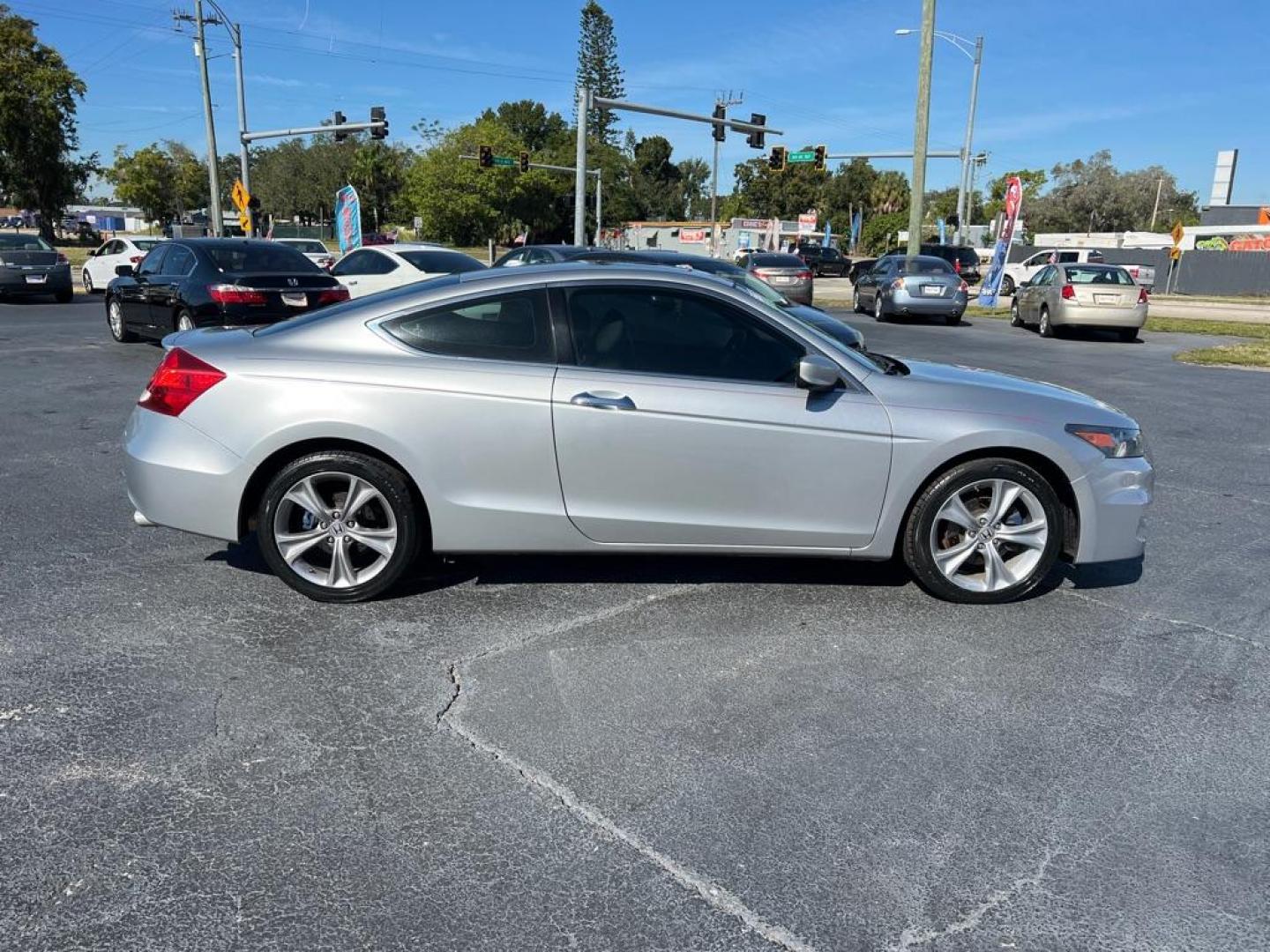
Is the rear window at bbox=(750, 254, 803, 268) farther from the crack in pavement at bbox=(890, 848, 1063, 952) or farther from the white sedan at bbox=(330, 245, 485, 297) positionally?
the crack in pavement at bbox=(890, 848, 1063, 952)

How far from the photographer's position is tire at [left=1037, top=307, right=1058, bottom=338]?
19359 millimetres

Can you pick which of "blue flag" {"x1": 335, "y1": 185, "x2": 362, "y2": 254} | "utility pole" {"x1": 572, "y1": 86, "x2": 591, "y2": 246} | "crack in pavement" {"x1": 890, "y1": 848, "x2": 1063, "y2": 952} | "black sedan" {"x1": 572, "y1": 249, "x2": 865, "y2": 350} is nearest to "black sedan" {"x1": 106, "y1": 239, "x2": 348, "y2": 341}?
"black sedan" {"x1": 572, "y1": 249, "x2": 865, "y2": 350}

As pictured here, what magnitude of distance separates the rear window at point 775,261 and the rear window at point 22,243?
16483 millimetres

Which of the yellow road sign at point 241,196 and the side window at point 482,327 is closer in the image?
the side window at point 482,327

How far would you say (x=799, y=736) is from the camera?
339cm

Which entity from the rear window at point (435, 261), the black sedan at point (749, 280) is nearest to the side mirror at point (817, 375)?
the black sedan at point (749, 280)

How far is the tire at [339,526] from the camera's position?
4.35 metres

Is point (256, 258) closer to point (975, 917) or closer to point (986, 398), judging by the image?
point (986, 398)

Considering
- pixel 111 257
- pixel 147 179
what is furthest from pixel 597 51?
pixel 111 257

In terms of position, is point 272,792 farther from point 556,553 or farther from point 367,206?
point 367,206

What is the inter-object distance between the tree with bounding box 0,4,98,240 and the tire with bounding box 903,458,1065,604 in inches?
2202

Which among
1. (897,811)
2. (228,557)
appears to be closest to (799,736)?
(897,811)

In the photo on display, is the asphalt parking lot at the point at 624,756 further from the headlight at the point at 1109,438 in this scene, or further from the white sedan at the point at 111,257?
the white sedan at the point at 111,257

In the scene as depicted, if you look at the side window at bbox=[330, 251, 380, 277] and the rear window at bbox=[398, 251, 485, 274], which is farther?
the side window at bbox=[330, 251, 380, 277]
